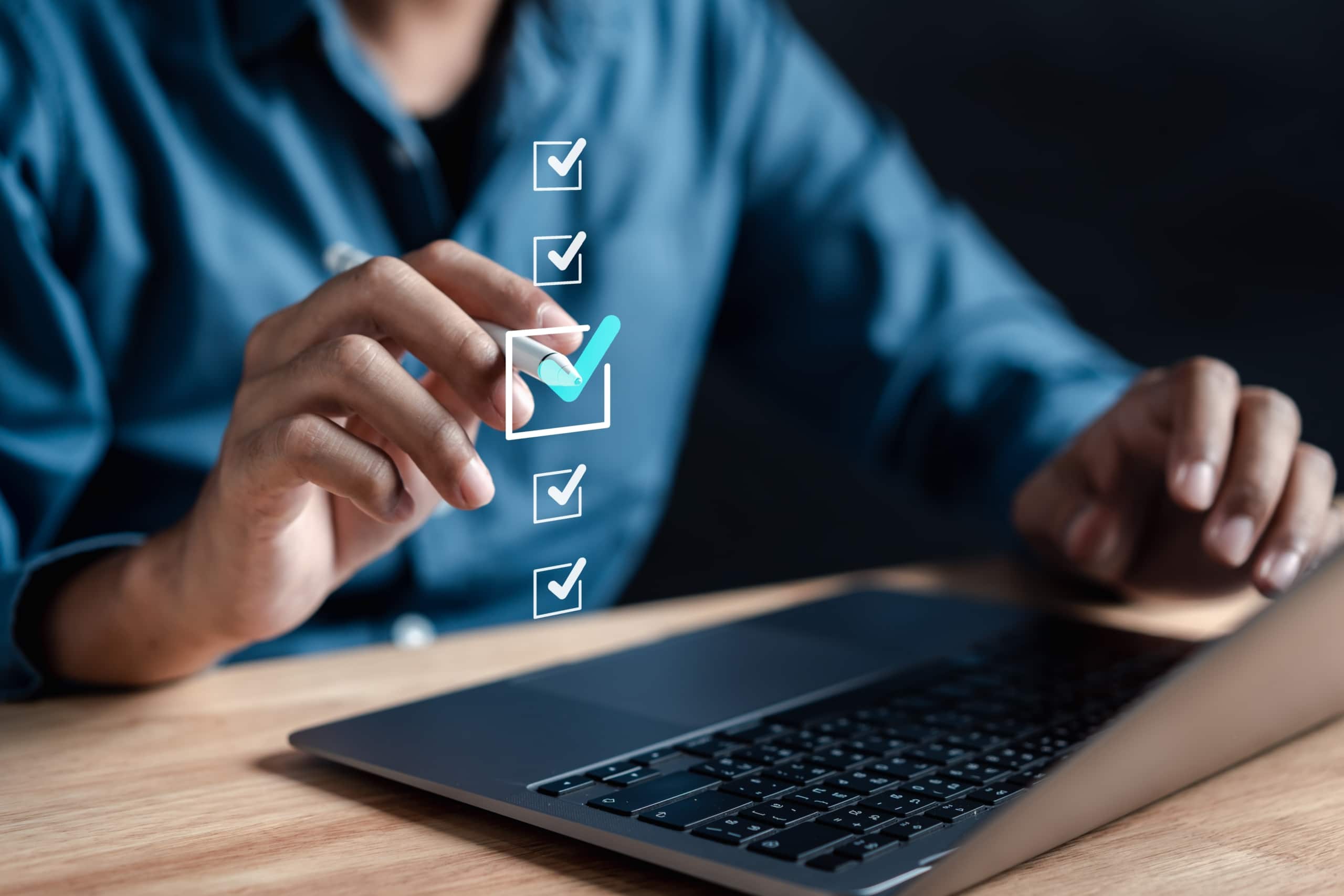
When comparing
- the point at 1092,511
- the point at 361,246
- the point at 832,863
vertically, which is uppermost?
the point at 361,246

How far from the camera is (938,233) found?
1122 mm

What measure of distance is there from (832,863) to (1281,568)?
1.24ft

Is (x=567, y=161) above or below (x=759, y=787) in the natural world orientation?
above

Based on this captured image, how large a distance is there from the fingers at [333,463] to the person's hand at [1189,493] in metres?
0.41

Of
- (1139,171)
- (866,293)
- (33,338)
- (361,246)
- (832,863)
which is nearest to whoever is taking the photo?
(832,863)

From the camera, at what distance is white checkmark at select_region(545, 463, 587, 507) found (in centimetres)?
53

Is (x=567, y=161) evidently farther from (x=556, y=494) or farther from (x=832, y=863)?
(x=832, y=863)

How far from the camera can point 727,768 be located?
1.42 feet

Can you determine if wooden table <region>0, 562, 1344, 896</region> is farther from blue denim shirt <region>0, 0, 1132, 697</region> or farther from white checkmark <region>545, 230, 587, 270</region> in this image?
white checkmark <region>545, 230, 587, 270</region>

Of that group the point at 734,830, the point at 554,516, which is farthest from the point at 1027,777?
the point at 554,516

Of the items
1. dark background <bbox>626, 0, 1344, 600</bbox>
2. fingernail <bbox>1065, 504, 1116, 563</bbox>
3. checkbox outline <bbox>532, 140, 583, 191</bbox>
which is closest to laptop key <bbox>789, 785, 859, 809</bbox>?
checkbox outline <bbox>532, 140, 583, 191</bbox>

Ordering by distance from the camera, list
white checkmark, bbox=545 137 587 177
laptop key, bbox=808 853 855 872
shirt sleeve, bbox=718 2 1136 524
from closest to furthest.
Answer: laptop key, bbox=808 853 855 872 < white checkmark, bbox=545 137 587 177 < shirt sleeve, bbox=718 2 1136 524

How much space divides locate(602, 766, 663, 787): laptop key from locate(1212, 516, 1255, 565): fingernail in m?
0.36

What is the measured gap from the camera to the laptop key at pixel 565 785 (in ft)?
1.34
